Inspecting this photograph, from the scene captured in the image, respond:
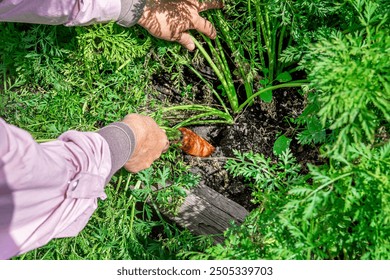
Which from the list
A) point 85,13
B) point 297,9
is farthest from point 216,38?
point 85,13

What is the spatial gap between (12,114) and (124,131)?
607 millimetres

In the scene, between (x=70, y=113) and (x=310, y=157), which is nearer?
(x=70, y=113)

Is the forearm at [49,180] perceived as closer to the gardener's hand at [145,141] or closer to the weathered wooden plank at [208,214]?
the gardener's hand at [145,141]

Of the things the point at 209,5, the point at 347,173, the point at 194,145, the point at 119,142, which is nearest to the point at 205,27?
the point at 209,5

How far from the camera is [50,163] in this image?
44.6 inches

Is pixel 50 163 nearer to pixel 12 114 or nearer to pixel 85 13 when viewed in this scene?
pixel 85 13

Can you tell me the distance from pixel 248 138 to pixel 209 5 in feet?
2.01

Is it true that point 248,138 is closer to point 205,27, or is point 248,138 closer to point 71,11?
point 205,27

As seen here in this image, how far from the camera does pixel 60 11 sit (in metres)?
1.54

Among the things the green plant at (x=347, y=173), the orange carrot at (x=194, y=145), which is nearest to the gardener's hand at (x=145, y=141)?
the orange carrot at (x=194, y=145)

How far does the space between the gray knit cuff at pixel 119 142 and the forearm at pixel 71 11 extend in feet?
1.33

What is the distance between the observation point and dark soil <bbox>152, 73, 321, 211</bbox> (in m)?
1.98

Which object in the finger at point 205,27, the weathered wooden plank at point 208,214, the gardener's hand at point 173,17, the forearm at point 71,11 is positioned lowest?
the weathered wooden plank at point 208,214

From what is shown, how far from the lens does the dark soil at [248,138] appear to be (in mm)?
1979
